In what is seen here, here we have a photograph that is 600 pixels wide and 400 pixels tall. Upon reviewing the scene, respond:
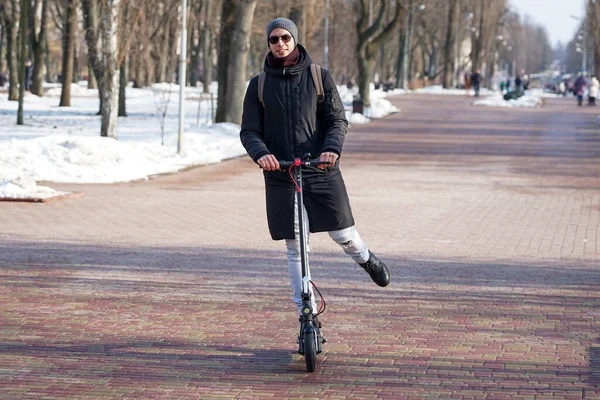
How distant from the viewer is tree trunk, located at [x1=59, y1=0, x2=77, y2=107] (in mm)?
33125

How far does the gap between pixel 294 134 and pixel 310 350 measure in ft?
3.82

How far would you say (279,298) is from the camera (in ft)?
26.6

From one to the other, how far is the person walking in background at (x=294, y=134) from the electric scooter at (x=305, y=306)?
85 millimetres

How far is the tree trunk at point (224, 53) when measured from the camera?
2830 cm

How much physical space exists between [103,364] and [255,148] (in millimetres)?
1414

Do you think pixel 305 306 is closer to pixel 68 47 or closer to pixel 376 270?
pixel 376 270

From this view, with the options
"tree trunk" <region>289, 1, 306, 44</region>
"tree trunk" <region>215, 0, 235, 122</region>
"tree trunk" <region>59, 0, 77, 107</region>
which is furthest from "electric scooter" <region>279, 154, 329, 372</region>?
"tree trunk" <region>289, 1, 306, 44</region>

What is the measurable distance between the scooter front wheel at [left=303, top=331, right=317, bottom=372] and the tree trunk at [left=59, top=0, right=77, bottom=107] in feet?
87.6

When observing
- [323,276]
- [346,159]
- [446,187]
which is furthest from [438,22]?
[323,276]

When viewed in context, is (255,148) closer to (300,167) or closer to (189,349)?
(300,167)

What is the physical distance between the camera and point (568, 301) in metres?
8.20

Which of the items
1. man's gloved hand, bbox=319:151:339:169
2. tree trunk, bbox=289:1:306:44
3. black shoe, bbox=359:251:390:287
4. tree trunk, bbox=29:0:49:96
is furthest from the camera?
tree trunk, bbox=29:0:49:96

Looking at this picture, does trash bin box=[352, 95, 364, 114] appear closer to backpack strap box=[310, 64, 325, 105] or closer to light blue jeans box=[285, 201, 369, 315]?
light blue jeans box=[285, 201, 369, 315]

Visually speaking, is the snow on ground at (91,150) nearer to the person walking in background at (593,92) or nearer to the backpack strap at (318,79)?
the backpack strap at (318,79)
